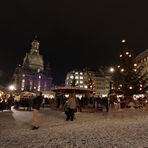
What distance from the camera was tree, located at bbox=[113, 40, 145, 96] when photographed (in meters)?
36.3

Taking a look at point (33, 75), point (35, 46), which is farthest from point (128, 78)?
point (35, 46)

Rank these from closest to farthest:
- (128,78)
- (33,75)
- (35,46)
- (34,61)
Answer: (128,78) < (33,75) < (34,61) < (35,46)

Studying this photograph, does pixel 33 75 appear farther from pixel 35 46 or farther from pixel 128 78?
pixel 128 78

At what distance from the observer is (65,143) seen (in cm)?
740

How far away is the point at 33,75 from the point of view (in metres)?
167

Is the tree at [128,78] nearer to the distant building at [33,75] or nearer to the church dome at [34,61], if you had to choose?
the distant building at [33,75]

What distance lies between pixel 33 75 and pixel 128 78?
445 ft

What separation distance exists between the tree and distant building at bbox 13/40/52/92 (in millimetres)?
128014

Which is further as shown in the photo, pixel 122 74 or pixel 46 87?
pixel 46 87

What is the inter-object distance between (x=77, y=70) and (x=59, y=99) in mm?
146464

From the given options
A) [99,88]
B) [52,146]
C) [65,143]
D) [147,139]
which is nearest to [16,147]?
[52,146]

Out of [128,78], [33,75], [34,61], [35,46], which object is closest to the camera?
[128,78]

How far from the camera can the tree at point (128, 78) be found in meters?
36.3

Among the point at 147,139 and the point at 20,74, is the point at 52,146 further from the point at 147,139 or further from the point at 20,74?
the point at 20,74
